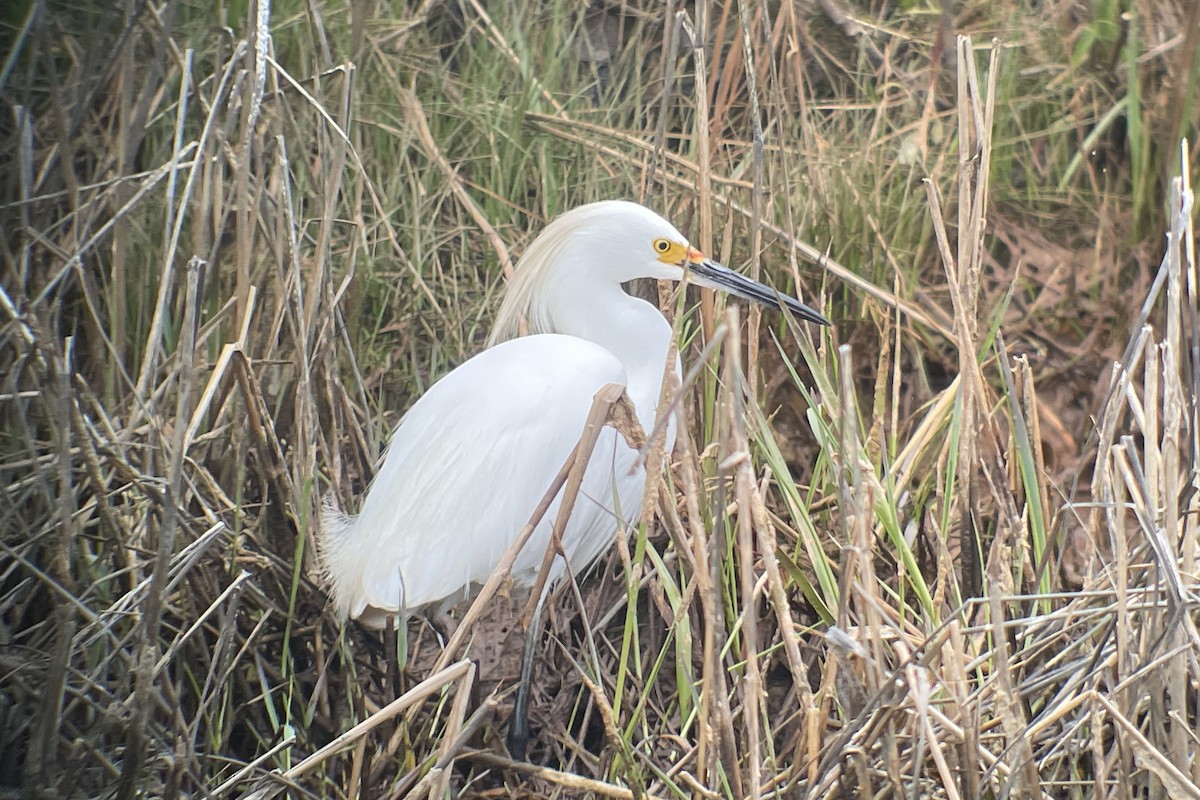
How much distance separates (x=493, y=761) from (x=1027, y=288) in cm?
179

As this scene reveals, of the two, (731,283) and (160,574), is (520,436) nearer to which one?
(731,283)

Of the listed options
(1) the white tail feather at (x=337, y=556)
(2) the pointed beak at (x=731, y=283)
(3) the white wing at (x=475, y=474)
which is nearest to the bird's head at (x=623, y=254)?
(2) the pointed beak at (x=731, y=283)

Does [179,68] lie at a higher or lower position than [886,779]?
higher

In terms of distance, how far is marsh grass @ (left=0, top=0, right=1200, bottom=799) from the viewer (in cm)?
136

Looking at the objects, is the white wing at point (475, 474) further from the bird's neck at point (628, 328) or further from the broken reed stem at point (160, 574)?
the broken reed stem at point (160, 574)

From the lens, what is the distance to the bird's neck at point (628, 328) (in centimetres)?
202

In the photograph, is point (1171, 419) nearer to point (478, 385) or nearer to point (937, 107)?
point (478, 385)

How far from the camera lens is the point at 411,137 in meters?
2.48

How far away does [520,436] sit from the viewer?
1941mm

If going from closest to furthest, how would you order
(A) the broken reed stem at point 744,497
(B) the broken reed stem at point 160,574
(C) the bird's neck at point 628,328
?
1. (A) the broken reed stem at point 744,497
2. (B) the broken reed stem at point 160,574
3. (C) the bird's neck at point 628,328

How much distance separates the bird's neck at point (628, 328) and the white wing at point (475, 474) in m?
0.06

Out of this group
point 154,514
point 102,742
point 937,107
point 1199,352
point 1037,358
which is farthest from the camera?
point 937,107

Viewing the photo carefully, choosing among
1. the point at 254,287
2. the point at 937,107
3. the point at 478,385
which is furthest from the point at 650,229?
the point at 937,107

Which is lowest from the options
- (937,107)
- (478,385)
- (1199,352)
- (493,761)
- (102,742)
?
(493,761)
